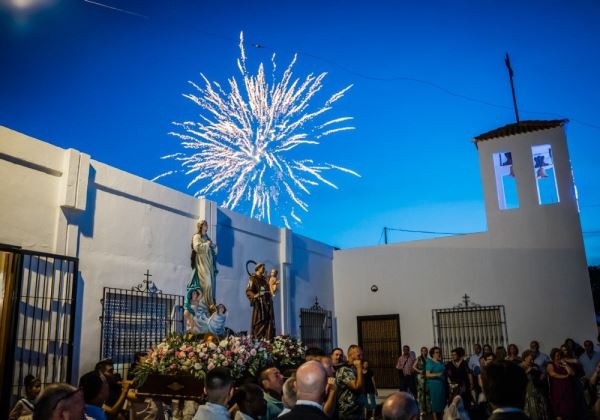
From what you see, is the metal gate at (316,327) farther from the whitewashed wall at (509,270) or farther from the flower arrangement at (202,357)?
the flower arrangement at (202,357)

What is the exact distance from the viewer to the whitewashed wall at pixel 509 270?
12.9 meters

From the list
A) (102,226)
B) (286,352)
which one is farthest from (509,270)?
(102,226)

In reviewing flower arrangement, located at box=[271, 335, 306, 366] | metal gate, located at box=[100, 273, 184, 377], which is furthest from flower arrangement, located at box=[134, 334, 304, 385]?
metal gate, located at box=[100, 273, 184, 377]

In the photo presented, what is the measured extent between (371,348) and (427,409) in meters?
6.06

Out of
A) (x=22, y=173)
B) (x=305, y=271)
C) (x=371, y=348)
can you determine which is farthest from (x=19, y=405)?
(x=371, y=348)

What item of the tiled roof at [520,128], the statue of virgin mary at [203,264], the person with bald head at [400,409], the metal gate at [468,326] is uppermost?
the tiled roof at [520,128]

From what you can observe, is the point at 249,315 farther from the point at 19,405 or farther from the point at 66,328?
the point at 19,405

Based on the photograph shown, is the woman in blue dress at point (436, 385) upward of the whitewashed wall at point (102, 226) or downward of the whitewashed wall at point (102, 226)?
downward

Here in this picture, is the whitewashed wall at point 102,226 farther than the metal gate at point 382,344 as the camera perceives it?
No

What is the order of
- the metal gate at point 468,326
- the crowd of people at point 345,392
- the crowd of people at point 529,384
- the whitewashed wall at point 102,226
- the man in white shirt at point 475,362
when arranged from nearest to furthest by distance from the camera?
the crowd of people at point 345,392, the crowd of people at point 529,384, the whitewashed wall at point 102,226, the man in white shirt at point 475,362, the metal gate at point 468,326

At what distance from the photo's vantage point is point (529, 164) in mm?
13672

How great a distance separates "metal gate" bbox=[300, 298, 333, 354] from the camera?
1452 centimetres

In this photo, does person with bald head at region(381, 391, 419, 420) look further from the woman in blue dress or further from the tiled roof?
the tiled roof

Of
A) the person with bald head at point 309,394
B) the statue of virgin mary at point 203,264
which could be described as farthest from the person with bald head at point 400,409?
the statue of virgin mary at point 203,264
